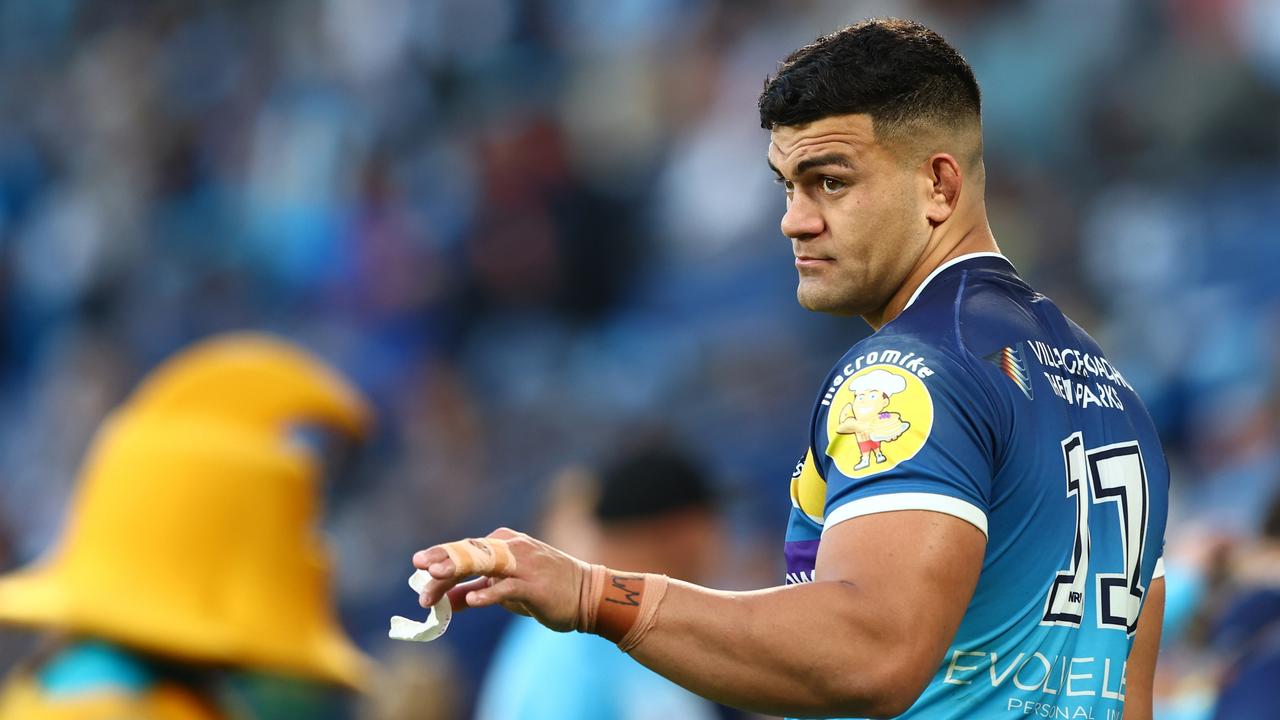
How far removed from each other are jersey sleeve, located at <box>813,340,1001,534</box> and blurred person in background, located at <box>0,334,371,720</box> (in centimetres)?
217

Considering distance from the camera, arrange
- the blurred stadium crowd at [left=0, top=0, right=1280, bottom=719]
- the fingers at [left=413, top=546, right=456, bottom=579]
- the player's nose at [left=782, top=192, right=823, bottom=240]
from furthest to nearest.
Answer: the blurred stadium crowd at [left=0, top=0, right=1280, bottom=719] < the player's nose at [left=782, top=192, right=823, bottom=240] < the fingers at [left=413, top=546, right=456, bottom=579]

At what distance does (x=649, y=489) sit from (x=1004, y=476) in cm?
286

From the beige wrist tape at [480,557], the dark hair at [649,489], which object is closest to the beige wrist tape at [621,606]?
the beige wrist tape at [480,557]

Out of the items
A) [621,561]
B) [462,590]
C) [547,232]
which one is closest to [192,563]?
[621,561]

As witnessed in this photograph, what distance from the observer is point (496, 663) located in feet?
26.7

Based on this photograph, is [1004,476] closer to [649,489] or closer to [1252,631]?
[1252,631]

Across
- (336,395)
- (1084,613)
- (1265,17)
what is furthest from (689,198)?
(1084,613)

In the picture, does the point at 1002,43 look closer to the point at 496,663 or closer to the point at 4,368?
the point at 496,663

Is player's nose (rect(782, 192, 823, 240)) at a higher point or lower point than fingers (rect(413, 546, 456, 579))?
higher

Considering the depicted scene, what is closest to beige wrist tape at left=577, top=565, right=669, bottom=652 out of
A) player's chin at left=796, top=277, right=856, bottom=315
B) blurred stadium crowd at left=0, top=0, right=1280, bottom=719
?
player's chin at left=796, top=277, right=856, bottom=315

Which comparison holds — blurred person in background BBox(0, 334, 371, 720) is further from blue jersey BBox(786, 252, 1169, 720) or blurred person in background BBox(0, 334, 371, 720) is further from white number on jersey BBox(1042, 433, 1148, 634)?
white number on jersey BBox(1042, 433, 1148, 634)

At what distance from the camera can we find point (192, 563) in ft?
13.6

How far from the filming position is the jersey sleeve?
2271 millimetres

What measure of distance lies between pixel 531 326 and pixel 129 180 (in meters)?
5.28
